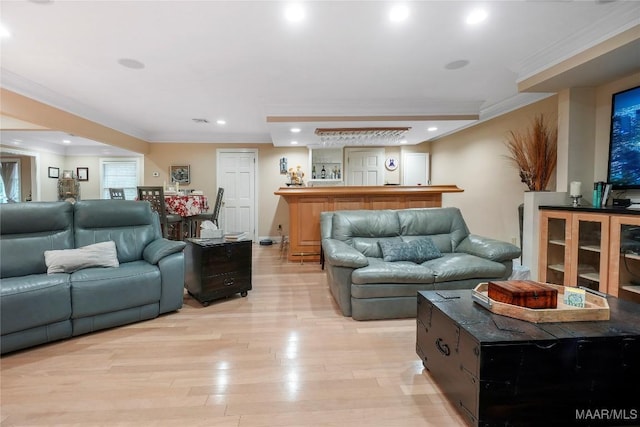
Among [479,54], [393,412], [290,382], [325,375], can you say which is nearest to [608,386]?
[393,412]

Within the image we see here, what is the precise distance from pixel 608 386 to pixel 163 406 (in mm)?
2157

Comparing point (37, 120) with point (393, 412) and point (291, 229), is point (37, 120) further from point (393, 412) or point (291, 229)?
point (393, 412)

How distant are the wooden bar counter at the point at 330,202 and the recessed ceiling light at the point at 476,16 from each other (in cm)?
260

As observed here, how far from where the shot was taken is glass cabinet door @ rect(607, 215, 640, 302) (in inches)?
95.6

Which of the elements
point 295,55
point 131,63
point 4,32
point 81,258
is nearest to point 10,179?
point 4,32

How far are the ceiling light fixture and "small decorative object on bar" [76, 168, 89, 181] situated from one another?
6167 millimetres

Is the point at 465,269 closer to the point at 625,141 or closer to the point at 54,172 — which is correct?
the point at 625,141

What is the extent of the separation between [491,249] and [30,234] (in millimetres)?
4177

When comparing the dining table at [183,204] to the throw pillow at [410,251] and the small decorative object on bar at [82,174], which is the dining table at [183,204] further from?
the small decorative object on bar at [82,174]

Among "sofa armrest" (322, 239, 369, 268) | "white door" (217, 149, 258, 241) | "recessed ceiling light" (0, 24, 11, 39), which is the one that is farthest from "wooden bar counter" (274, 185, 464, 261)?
"recessed ceiling light" (0, 24, 11, 39)

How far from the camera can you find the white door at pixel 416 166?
23.5ft

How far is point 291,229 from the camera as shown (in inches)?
189

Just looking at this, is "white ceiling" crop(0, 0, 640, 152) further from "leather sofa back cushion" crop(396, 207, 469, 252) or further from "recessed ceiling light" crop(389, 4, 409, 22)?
"leather sofa back cushion" crop(396, 207, 469, 252)

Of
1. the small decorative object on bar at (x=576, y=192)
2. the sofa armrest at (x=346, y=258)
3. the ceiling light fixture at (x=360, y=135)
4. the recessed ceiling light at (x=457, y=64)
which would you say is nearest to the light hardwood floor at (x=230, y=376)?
the sofa armrest at (x=346, y=258)
